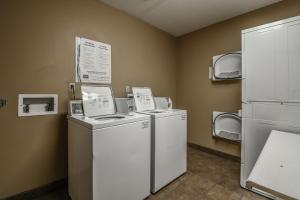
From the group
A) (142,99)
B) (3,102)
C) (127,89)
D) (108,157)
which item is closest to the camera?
(108,157)

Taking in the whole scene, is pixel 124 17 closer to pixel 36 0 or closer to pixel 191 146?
pixel 36 0

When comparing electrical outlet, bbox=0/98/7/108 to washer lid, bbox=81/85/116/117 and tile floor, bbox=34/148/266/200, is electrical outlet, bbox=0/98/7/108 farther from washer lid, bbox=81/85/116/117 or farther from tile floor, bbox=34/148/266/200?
tile floor, bbox=34/148/266/200

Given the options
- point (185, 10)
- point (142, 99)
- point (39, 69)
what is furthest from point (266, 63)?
point (39, 69)

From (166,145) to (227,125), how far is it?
4.48ft

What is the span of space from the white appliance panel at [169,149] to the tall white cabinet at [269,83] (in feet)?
2.42

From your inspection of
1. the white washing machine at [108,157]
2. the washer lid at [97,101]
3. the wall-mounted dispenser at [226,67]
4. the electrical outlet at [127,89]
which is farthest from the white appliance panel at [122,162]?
the wall-mounted dispenser at [226,67]

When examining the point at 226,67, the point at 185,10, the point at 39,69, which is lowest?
the point at 39,69

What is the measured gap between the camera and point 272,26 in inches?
62.2

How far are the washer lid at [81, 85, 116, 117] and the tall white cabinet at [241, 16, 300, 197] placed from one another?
1.65 m

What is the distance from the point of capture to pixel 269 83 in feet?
5.33

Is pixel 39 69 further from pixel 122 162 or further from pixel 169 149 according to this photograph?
pixel 169 149

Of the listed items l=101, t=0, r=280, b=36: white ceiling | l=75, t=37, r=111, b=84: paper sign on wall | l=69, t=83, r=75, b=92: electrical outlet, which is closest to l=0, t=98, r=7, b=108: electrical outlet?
l=69, t=83, r=75, b=92: electrical outlet

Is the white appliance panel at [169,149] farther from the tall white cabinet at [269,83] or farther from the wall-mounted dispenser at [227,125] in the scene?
the wall-mounted dispenser at [227,125]

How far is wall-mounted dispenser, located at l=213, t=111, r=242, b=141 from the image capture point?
2475 millimetres
